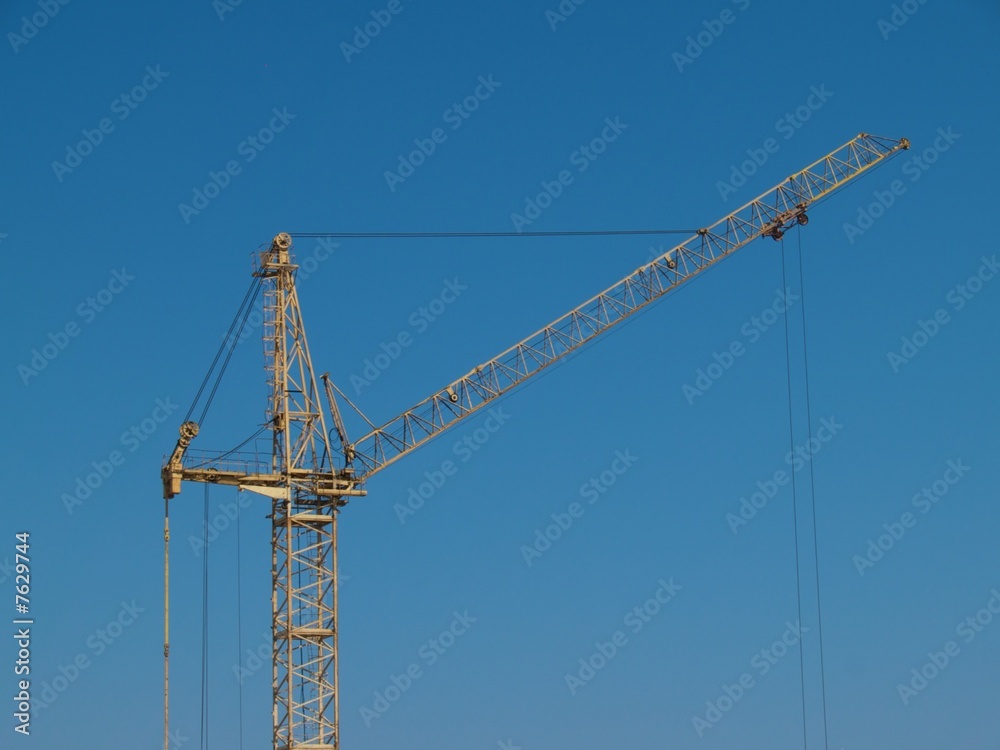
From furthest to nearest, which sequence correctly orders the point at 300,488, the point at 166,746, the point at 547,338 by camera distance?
the point at 547,338
the point at 300,488
the point at 166,746

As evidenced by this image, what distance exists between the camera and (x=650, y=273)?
135125 millimetres

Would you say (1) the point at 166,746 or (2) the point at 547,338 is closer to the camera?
(1) the point at 166,746

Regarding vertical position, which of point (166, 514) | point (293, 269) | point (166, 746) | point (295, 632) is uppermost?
point (293, 269)

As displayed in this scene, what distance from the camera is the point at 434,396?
12938 cm

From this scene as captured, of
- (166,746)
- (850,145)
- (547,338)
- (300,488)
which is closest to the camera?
(166,746)

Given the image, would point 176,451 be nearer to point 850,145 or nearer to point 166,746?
point 166,746

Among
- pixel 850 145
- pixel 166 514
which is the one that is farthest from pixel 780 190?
pixel 166 514

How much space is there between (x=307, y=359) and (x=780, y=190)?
4182 centimetres

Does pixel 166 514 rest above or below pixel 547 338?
below

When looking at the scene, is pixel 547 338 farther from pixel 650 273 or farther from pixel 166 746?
pixel 166 746

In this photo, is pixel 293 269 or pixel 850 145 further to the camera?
pixel 850 145

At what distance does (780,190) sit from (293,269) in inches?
1611

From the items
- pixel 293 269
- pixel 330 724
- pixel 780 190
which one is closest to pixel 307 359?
pixel 293 269

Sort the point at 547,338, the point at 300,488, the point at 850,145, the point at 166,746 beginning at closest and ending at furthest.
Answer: the point at 166,746, the point at 300,488, the point at 547,338, the point at 850,145
